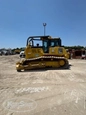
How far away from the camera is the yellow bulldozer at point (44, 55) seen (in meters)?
11.3

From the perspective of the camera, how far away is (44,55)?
1244 centimetres

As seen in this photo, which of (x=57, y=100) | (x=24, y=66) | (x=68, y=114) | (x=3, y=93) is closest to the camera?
(x=68, y=114)

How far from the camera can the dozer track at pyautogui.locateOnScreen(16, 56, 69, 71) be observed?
11.1m

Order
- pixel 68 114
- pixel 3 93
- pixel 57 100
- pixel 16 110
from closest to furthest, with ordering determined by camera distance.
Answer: pixel 68 114 < pixel 16 110 < pixel 57 100 < pixel 3 93

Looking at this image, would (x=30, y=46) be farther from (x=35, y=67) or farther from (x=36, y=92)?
(x=36, y=92)

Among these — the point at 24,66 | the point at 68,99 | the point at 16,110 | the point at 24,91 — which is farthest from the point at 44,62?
the point at 16,110

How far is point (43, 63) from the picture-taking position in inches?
450

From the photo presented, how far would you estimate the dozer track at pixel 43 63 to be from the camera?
11148 mm

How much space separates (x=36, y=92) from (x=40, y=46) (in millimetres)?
7836

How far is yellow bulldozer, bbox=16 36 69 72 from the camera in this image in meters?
11.3

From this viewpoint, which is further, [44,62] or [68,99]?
[44,62]

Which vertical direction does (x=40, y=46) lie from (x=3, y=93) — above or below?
above

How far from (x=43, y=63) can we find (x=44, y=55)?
47.3 inches

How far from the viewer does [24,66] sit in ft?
36.1
